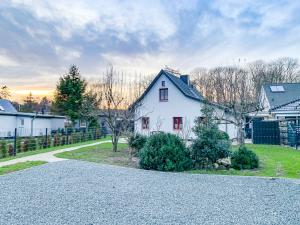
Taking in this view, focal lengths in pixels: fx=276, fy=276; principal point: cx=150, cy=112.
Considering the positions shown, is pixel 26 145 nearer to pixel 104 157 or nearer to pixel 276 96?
pixel 104 157

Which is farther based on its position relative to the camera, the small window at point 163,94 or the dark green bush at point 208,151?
the small window at point 163,94

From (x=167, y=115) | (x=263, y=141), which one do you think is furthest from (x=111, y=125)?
(x=263, y=141)

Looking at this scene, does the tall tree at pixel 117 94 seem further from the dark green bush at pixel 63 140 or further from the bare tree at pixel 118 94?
the dark green bush at pixel 63 140

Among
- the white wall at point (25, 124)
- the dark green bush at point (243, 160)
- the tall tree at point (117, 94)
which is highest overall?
the tall tree at point (117, 94)

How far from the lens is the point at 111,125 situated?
16125 mm

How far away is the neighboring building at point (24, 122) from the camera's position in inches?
1022

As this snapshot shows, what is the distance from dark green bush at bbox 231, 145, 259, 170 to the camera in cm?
1004

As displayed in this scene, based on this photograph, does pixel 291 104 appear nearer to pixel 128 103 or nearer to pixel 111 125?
pixel 128 103

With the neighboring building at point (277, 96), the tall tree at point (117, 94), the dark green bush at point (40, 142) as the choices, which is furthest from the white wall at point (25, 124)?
the neighboring building at point (277, 96)

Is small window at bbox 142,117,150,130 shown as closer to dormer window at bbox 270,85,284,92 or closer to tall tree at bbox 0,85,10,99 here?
dormer window at bbox 270,85,284,92

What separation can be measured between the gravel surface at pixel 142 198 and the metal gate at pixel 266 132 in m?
13.2

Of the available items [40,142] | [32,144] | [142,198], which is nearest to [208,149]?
[142,198]

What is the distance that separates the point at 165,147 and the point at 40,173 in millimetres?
4239

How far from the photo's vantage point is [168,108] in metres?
24.8
